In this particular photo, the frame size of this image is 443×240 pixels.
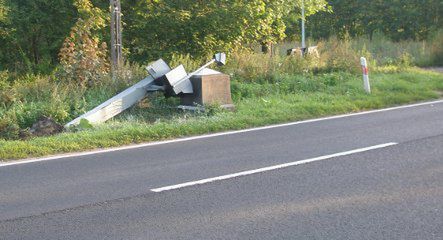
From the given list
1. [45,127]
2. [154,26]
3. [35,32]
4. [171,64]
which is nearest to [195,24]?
[154,26]

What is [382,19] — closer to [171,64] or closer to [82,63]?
[171,64]

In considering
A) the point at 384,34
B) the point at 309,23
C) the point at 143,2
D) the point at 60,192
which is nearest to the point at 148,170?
the point at 60,192

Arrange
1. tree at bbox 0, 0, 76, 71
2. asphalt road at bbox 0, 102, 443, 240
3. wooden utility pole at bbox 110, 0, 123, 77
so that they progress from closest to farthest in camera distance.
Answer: asphalt road at bbox 0, 102, 443, 240
wooden utility pole at bbox 110, 0, 123, 77
tree at bbox 0, 0, 76, 71

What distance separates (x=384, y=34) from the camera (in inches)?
1592

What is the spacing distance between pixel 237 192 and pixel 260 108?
20.9 feet

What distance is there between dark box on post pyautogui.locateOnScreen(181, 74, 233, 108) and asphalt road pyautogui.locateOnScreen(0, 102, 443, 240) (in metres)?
2.63

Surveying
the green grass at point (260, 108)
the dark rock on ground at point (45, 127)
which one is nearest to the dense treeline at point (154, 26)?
the green grass at point (260, 108)

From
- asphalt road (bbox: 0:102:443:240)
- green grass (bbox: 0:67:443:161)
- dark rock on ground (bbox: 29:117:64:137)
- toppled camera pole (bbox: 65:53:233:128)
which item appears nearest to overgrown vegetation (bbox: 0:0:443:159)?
green grass (bbox: 0:67:443:161)

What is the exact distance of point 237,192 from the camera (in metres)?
7.21

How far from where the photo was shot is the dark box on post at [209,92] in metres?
13.2

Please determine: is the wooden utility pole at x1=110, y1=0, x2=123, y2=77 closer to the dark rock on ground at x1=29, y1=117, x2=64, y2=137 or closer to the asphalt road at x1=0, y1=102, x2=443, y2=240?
the dark rock on ground at x1=29, y1=117, x2=64, y2=137

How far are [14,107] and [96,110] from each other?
1504 mm

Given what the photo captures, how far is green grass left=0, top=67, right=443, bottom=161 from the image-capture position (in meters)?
10.4

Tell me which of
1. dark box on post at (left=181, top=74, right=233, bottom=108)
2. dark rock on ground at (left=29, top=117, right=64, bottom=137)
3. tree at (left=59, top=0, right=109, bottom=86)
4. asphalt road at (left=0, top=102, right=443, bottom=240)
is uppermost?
tree at (left=59, top=0, right=109, bottom=86)
